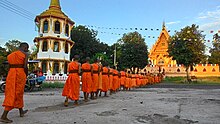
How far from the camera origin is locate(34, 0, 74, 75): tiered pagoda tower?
108ft

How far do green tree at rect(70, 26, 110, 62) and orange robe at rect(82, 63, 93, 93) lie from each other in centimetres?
3563

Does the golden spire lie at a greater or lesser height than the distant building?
greater

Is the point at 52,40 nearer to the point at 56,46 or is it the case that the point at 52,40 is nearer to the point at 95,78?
the point at 56,46

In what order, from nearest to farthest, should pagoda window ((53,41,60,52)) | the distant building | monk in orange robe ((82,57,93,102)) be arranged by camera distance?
1. monk in orange robe ((82,57,93,102))
2. pagoda window ((53,41,60,52))
3. the distant building

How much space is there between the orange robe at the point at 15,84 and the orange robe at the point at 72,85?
261 centimetres

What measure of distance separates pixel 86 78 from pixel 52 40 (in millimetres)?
23576

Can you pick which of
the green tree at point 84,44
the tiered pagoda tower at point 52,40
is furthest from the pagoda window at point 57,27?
the green tree at point 84,44

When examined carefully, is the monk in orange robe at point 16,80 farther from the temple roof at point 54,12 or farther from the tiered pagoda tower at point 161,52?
the tiered pagoda tower at point 161,52

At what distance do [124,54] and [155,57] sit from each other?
18.0 meters

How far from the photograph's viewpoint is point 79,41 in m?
47.7

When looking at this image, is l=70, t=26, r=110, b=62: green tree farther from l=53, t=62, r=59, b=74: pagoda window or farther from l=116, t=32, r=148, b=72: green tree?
l=53, t=62, r=59, b=74: pagoda window

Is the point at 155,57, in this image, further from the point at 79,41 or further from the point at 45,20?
the point at 45,20

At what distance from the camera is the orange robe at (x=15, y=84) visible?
595cm

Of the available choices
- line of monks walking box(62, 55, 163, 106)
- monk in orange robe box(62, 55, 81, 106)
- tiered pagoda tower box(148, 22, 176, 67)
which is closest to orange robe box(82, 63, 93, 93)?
line of monks walking box(62, 55, 163, 106)
